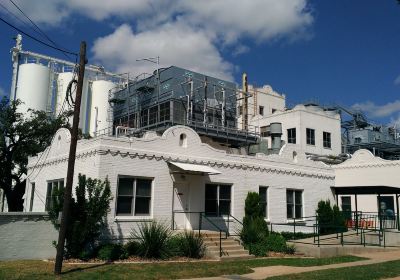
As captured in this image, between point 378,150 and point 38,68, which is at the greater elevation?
point 38,68

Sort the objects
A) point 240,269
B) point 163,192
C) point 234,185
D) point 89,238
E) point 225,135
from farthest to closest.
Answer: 1. point 225,135
2. point 234,185
3. point 163,192
4. point 89,238
5. point 240,269

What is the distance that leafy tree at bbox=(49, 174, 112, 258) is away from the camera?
1562 cm

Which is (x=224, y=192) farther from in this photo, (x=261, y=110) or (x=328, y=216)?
(x=261, y=110)

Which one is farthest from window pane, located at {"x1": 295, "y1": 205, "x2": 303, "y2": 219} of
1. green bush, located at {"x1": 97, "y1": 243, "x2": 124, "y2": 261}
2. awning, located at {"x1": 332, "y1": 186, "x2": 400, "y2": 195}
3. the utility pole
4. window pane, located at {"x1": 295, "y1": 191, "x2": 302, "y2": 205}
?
the utility pole

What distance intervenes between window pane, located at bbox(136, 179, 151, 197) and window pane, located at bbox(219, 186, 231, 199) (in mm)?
4396

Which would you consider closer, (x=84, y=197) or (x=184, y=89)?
(x=84, y=197)

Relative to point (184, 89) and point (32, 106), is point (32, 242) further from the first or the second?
point (32, 106)

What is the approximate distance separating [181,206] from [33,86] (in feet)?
100

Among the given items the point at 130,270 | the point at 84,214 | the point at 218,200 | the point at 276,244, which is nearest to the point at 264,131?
the point at 218,200

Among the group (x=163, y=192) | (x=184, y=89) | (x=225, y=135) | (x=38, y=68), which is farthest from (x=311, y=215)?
(x=38, y=68)

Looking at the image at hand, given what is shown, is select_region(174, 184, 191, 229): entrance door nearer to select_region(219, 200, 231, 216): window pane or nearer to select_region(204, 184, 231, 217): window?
select_region(204, 184, 231, 217): window

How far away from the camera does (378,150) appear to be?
50156mm

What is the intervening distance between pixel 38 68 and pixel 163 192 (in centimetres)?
3172

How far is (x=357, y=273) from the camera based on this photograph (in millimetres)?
14078
